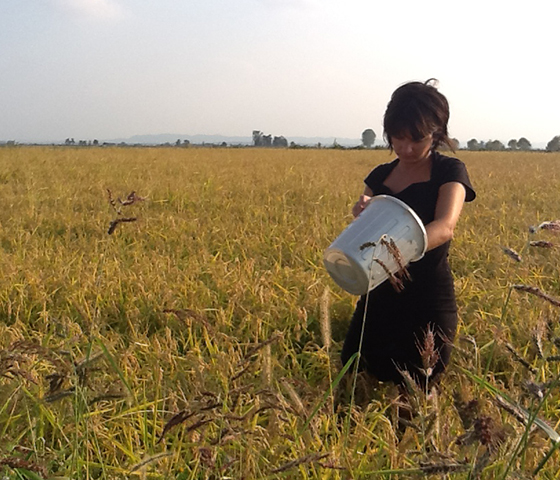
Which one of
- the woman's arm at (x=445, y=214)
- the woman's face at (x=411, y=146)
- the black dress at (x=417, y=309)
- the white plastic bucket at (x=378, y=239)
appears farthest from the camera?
the black dress at (x=417, y=309)

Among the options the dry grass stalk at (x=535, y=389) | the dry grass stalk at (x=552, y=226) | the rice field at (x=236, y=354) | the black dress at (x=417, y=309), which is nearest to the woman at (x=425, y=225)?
the black dress at (x=417, y=309)

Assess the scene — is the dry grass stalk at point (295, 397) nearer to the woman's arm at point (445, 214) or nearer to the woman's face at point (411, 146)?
the woman's arm at point (445, 214)

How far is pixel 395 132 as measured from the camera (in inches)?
68.3

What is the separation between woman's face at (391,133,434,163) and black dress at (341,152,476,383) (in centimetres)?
8

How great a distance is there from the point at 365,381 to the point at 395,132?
39.1 inches

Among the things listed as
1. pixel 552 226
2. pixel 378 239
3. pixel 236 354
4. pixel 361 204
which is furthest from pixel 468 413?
pixel 236 354

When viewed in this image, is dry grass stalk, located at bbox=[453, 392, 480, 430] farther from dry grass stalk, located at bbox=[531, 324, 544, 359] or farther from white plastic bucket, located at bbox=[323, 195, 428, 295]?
white plastic bucket, located at bbox=[323, 195, 428, 295]

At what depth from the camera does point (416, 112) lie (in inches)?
65.9

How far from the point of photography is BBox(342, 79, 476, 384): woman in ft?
5.61

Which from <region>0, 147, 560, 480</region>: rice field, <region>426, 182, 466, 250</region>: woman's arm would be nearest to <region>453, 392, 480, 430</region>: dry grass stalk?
<region>0, 147, 560, 480</region>: rice field

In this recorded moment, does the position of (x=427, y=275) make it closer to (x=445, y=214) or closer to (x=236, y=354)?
(x=445, y=214)

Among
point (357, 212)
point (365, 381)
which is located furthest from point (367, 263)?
point (365, 381)

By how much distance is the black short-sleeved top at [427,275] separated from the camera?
1822 mm

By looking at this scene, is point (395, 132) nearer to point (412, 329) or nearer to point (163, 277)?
point (412, 329)
